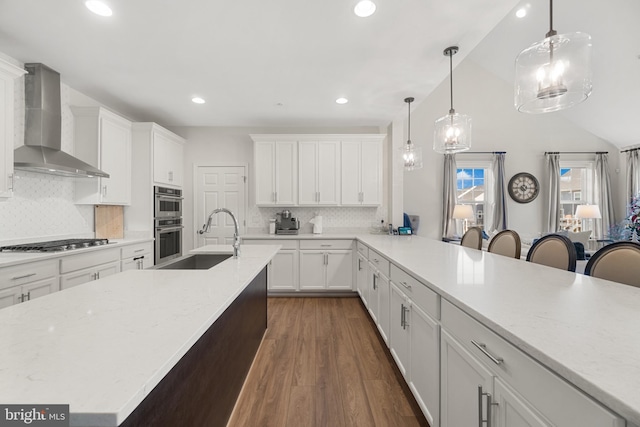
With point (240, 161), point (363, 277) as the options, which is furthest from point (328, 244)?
point (240, 161)

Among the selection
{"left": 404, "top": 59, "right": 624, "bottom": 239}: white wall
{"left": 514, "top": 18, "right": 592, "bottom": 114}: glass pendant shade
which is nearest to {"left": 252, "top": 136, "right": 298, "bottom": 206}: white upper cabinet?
{"left": 404, "top": 59, "right": 624, "bottom": 239}: white wall

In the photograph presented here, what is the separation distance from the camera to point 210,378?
4.15 feet

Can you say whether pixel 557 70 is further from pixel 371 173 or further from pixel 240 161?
pixel 240 161

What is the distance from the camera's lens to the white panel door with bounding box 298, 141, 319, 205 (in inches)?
169

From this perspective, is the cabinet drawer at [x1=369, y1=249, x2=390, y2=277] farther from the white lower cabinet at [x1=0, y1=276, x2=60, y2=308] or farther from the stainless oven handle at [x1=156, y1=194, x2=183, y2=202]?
the stainless oven handle at [x1=156, y1=194, x2=183, y2=202]

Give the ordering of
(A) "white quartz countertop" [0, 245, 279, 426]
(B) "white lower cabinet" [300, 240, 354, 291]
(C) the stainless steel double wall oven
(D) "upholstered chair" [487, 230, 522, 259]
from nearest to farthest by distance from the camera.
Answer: (A) "white quartz countertop" [0, 245, 279, 426]
(D) "upholstered chair" [487, 230, 522, 259]
(C) the stainless steel double wall oven
(B) "white lower cabinet" [300, 240, 354, 291]

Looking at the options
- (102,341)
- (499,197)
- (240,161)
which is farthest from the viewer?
(499,197)

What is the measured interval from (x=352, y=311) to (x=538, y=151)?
5.29m

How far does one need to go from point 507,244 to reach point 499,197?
147 inches

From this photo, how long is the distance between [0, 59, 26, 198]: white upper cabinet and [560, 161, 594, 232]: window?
8.38 metres

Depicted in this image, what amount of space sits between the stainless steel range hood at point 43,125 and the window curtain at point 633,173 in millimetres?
8935

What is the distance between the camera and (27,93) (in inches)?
107

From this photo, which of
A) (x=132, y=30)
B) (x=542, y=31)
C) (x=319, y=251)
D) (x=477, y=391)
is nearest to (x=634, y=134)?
(x=542, y=31)

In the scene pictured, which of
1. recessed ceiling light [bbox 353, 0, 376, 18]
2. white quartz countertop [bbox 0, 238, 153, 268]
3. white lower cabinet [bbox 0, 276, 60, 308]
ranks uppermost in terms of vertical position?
recessed ceiling light [bbox 353, 0, 376, 18]
